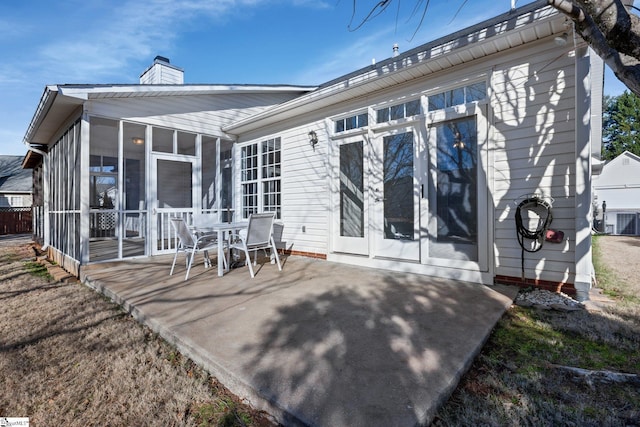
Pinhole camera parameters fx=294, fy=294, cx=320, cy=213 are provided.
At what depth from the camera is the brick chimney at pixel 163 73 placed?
791 cm

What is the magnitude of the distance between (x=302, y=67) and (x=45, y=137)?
7.06m

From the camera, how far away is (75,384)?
5.87 feet

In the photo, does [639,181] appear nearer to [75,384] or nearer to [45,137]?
[75,384]

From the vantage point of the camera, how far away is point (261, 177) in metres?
6.62

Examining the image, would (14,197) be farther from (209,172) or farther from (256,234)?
(256,234)

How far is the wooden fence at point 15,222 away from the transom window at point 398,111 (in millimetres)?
17499

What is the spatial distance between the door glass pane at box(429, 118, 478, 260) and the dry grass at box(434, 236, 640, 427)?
1074mm

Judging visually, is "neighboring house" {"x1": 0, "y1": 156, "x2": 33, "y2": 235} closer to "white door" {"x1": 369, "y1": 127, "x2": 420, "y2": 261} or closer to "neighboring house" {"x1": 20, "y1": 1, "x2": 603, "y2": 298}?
"neighboring house" {"x1": 20, "y1": 1, "x2": 603, "y2": 298}

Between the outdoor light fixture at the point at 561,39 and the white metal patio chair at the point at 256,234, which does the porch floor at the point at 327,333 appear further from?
the outdoor light fixture at the point at 561,39

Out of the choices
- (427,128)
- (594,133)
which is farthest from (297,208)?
(594,133)

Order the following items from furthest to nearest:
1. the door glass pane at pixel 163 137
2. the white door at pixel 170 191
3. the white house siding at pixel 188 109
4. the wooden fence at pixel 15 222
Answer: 1. the wooden fence at pixel 15 222
2. the door glass pane at pixel 163 137
3. the white door at pixel 170 191
4. the white house siding at pixel 188 109

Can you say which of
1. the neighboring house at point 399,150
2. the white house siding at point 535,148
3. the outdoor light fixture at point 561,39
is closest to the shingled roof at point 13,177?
the neighboring house at point 399,150

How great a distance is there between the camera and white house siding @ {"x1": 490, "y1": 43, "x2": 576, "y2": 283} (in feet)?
10.2

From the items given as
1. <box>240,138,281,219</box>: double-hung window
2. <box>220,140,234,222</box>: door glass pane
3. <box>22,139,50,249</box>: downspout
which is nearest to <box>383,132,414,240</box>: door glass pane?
<box>240,138,281,219</box>: double-hung window
